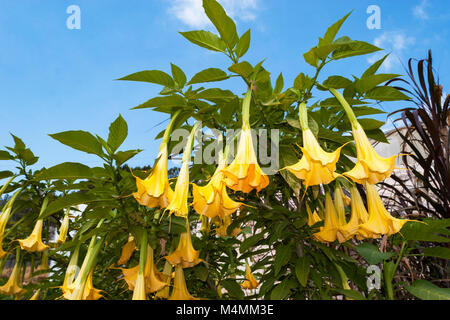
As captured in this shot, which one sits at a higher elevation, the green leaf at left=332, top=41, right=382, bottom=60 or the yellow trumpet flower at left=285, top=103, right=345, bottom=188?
the green leaf at left=332, top=41, right=382, bottom=60

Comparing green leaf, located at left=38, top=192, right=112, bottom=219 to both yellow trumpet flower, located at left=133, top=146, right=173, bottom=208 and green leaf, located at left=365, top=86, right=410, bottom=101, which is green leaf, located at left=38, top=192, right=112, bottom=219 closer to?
yellow trumpet flower, located at left=133, top=146, right=173, bottom=208

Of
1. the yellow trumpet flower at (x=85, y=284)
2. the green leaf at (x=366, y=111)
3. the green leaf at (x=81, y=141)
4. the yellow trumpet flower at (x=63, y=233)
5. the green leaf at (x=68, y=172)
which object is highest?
the green leaf at (x=366, y=111)

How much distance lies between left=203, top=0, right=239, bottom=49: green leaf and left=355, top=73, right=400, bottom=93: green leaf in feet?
1.19

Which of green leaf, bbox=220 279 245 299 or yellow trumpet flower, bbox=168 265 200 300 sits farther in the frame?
green leaf, bbox=220 279 245 299

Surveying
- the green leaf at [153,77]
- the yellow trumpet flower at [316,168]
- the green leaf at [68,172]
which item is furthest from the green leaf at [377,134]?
the green leaf at [68,172]

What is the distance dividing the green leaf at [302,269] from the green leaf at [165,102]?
63cm

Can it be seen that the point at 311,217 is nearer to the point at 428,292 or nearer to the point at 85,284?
the point at 428,292

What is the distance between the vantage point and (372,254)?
0.91 meters

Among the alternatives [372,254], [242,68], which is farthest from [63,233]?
[372,254]

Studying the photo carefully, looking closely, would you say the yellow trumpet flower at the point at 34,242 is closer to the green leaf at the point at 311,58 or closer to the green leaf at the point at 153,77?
the green leaf at the point at 153,77

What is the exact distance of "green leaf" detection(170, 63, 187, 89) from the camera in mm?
871

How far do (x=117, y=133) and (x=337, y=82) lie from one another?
2.08ft

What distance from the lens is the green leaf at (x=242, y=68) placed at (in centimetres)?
77

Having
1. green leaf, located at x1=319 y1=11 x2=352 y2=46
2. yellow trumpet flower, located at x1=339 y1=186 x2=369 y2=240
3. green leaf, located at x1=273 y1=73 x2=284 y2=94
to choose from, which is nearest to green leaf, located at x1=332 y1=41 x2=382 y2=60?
green leaf, located at x1=319 y1=11 x2=352 y2=46
